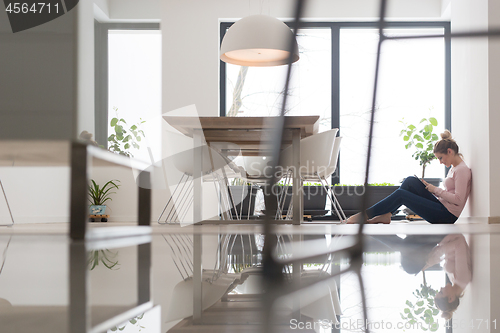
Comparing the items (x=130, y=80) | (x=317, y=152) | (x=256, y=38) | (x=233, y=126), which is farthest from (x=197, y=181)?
(x=130, y=80)

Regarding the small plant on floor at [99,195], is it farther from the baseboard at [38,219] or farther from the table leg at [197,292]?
the table leg at [197,292]

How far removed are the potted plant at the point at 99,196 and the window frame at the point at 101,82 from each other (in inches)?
20.8

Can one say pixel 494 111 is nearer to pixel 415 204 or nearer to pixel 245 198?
pixel 415 204

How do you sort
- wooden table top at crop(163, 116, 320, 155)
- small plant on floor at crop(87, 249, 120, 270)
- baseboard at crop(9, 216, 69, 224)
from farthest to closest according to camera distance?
baseboard at crop(9, 216, 69, 224)
wooden table top at crop(163, 116, 320, 155)
small plant on floor at crop(87, 249, 120, 270)

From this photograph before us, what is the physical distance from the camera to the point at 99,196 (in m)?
4.52

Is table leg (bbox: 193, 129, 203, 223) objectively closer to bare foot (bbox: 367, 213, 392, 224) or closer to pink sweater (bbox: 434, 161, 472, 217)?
bare foot (bbox: 367, 213, 392, 224)

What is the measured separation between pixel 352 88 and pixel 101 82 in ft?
10.4

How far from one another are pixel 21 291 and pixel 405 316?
0.47 meters

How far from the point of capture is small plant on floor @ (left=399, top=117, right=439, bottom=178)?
15.2ft

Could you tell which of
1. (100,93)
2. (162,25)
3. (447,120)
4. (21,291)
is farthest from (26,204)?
(447,120)

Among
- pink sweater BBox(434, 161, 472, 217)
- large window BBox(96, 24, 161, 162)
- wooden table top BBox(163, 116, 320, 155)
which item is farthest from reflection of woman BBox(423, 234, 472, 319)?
large window BBox(96, 24, 161, 162)

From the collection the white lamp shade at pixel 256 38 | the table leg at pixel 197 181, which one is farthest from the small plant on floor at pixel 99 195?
the white lamp shade at pixel 256 38

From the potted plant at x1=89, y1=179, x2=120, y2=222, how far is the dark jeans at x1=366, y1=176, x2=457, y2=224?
2855mm

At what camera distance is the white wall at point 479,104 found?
3.15 m
